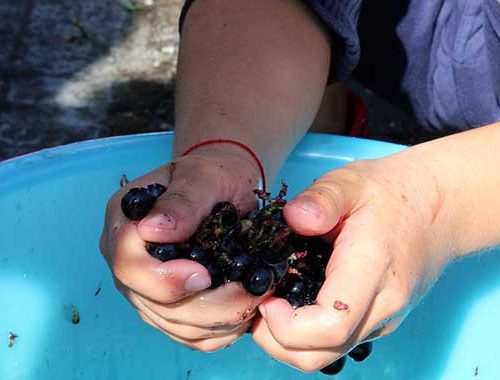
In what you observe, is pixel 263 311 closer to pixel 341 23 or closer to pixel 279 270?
pixel 279 270

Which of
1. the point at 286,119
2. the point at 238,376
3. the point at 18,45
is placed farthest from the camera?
the point at 18,45

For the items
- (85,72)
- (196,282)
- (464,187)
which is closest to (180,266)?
(196,282)

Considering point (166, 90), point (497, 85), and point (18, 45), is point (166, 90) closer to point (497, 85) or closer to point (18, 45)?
point (18, 45)

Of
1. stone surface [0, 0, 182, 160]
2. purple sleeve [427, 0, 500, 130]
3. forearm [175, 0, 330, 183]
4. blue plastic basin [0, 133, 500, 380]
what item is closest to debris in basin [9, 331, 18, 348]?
blue plastic basin [0, 133, 500, 380]

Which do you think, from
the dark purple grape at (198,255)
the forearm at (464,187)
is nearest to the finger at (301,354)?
the dark purple grape at (198,255)

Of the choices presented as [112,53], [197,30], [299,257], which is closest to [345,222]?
[299,257]

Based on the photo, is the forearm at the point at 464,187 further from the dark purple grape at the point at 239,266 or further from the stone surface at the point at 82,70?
the stone surface at the point at 82,70
